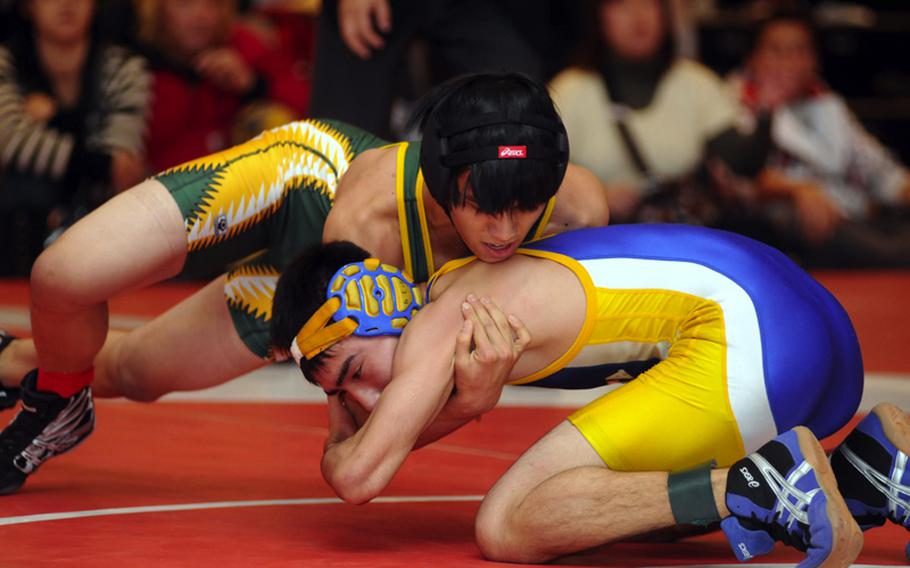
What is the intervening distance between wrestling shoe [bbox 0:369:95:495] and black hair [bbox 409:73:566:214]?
0.99 m

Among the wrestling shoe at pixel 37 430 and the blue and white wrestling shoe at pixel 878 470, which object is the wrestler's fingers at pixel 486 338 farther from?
the wrestling shoe at pixel 37 430

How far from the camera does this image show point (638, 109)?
6.99m

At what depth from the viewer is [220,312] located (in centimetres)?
368

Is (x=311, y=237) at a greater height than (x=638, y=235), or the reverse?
(x=638, y=235)

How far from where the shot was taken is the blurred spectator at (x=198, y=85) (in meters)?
7.27

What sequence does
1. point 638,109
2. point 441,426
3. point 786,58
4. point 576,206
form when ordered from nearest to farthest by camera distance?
point 441,426, point 576,206, point 638,109, point 786,58

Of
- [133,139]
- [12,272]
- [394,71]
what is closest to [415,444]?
[394,71]

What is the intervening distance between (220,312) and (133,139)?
12.0 ft

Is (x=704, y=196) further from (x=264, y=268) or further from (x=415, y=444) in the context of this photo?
(x=415, y=444)

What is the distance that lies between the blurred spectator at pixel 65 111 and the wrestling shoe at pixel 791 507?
471 cm

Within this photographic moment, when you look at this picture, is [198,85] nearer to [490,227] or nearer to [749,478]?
[490,227]

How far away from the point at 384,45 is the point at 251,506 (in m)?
1.64

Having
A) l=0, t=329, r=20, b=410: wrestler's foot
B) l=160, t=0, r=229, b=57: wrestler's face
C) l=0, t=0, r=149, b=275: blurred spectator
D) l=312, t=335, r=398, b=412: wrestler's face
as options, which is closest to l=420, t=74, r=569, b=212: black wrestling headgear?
l=312, t=335, r=398, b=412: wrestler's face

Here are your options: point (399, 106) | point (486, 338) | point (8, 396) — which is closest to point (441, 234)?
point (486, 338)
